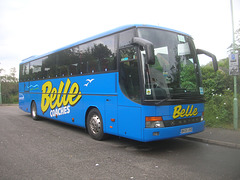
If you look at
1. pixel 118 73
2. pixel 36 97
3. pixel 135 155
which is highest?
pixel 118 73

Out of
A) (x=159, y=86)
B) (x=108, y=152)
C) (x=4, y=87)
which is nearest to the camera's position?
(x=159, y=86)

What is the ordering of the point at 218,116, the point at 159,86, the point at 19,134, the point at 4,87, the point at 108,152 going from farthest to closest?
the point at 4,87
the point at 218,116
the point at 19,134
the point at 108,152
the point at 159,86

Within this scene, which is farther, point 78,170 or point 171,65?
point 171,65

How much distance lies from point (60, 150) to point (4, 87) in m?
28.5

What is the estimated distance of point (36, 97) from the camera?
1260 cm

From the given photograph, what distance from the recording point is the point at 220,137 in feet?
25.0

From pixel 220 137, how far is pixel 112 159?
4.10 meters

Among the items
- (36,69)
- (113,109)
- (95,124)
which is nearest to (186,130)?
(113,109)

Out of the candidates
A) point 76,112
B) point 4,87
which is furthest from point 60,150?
point 4,87

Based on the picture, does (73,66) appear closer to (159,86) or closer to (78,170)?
(159,86)

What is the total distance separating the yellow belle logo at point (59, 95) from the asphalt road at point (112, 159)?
1.81 m

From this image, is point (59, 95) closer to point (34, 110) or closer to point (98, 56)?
point (98, 56)

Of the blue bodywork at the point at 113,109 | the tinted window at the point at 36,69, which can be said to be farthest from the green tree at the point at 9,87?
the blue bodywork at the point at 113,109

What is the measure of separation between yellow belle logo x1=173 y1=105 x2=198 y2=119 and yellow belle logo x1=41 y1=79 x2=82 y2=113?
12.8ft
